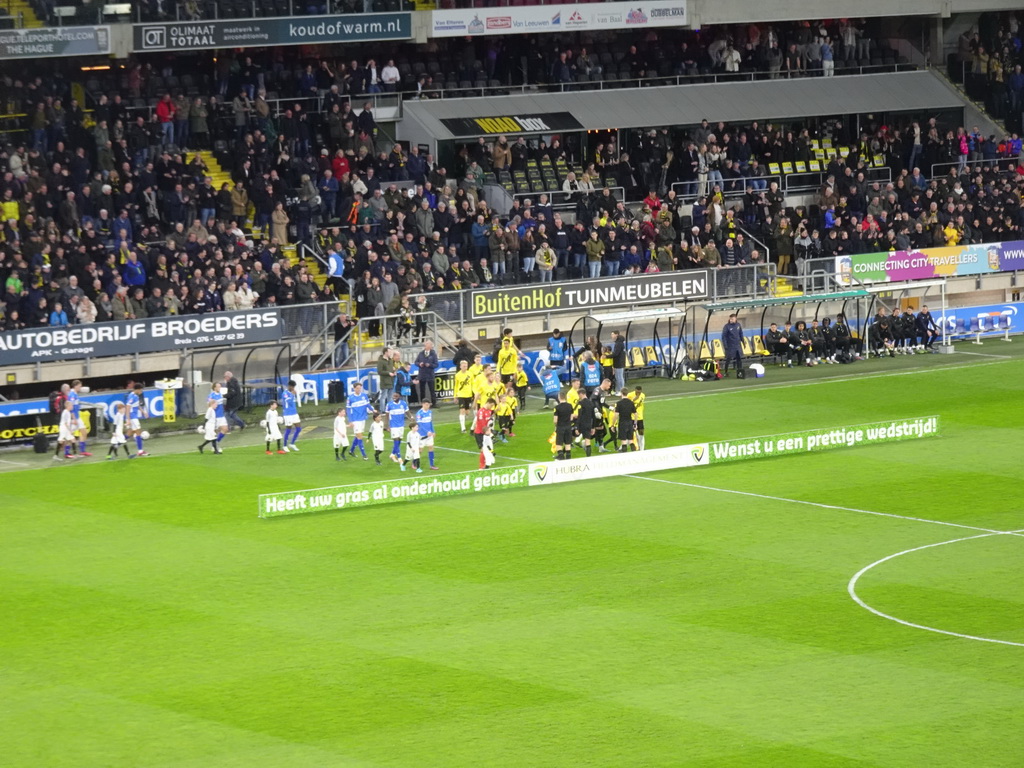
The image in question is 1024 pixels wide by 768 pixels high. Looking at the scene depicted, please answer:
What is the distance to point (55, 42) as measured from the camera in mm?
45594

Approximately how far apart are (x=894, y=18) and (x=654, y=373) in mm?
23123

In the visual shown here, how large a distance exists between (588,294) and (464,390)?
888 centimetres

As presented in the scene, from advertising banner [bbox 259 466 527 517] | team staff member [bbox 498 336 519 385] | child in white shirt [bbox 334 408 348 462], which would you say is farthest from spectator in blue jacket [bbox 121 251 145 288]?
advertising banner [bbox 259 466 527 517]

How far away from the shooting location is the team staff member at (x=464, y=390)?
125 ft

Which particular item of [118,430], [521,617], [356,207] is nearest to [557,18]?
[356,207]

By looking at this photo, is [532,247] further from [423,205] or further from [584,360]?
[584,360]

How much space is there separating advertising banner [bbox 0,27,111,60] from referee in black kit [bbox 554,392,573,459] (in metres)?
19.8

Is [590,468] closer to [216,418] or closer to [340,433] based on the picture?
[340,433]

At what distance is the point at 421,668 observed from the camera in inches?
838

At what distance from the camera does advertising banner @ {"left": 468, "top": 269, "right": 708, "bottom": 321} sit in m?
45.0


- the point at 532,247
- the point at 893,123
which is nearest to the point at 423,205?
the point at 532,247

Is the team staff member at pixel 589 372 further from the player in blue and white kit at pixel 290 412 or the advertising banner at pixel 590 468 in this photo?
the player in blue and white kit at pixel 290 412

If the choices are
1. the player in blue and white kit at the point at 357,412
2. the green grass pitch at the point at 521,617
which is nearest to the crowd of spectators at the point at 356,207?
the green grass pitch at the point at 521,617

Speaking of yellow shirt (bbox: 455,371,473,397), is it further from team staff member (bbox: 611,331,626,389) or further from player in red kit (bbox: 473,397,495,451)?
team staff member (bbox: 611,331,626,389)
